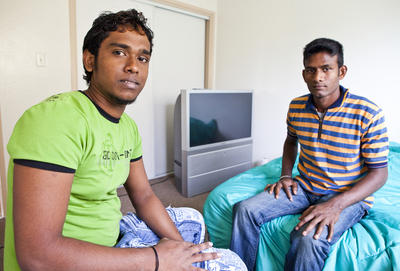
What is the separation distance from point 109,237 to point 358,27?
2599 millimetres

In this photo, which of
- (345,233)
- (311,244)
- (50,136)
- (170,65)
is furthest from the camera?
(170,65)

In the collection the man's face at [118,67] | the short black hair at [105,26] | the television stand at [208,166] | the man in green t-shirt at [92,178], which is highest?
the short black hair at [105,26]

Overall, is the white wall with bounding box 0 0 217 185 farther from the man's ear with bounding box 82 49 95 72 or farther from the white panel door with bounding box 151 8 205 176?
the man's ear with bounding box 82 49 95 72

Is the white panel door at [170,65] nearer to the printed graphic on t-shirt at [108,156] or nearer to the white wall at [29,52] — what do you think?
the white wall at [29,52]

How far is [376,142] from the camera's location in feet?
4.23

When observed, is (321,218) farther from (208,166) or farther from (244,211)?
(208,166)

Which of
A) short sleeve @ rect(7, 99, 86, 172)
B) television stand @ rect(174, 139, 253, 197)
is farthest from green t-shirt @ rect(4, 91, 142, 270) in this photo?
television stand @ rect(174, 139, 253, 197)

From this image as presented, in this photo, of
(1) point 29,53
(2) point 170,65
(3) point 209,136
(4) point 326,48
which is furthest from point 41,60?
(4) point 326,48

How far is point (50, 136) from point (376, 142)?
1.34 m

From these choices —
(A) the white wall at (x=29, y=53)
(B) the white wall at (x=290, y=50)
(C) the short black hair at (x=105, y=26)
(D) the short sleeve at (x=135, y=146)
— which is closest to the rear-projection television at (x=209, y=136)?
(B) the white wall at (x=290, y=50)

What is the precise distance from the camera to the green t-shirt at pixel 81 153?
646 mm

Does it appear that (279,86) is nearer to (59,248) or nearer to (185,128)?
(185,128)

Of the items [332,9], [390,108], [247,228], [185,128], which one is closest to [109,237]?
[247,228]

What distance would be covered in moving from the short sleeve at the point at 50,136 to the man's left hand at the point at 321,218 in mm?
974
